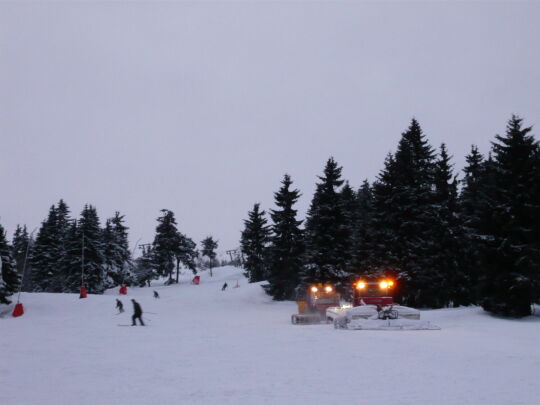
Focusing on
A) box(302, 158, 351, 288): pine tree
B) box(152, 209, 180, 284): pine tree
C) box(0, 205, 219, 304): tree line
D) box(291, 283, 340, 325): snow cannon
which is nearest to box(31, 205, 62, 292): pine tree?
box(0, 205, 219, 304): tree line

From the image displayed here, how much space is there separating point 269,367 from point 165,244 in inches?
2227

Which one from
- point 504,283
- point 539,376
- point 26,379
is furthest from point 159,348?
point 504,283

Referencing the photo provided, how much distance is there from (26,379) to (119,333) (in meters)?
11.4

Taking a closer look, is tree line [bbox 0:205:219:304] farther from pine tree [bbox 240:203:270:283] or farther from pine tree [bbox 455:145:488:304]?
pine tree [bbox 455:145:488:304]

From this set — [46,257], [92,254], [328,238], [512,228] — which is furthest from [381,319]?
[46,257]

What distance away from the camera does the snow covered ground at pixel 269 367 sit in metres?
9.10

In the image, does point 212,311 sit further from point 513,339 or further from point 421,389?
point 421,389

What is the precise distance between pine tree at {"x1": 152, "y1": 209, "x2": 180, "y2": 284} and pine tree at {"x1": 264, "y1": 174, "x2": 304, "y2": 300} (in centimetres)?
2287

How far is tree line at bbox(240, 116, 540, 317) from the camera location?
27219 mm

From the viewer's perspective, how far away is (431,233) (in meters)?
36.9

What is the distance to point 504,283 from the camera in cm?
2681

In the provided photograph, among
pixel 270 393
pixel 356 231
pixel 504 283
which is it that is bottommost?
pixel 270 393

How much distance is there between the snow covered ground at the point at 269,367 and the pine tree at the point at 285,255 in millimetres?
24084

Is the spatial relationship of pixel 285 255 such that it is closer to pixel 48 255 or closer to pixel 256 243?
pixel 256 243
